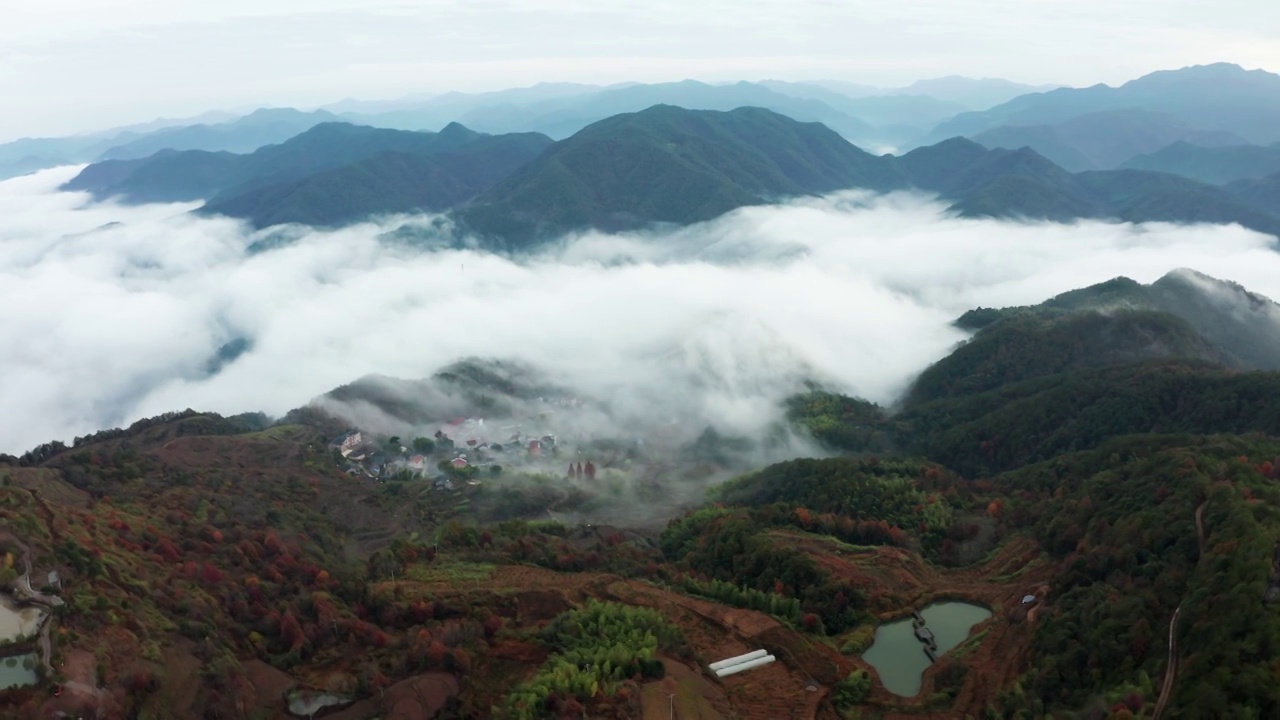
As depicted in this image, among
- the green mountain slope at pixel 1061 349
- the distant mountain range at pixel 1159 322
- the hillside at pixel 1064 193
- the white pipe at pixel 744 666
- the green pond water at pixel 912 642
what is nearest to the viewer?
the white pipe at pixel 744 666

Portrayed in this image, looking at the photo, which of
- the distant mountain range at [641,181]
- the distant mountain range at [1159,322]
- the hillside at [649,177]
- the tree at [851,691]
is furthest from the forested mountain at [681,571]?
the distant mountain range at [641,181]

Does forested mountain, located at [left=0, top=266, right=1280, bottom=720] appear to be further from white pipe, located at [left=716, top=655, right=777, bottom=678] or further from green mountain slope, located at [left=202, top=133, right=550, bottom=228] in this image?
green mountain slope, located at [left=202, top=133, right=550, bottom=228]

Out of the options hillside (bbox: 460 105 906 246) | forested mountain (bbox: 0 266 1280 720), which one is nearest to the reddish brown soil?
forested mountain (bbox: 0 266 1280 720)

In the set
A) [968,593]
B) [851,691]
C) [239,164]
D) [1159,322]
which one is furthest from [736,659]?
[239,164]

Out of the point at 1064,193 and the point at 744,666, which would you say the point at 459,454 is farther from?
the point at 1064,193

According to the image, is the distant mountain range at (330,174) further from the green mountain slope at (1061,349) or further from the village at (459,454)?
the green mountain slope at (1061,349)

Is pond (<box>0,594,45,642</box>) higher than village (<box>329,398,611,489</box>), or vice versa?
pond (<box>0,594,45,642</box>)
